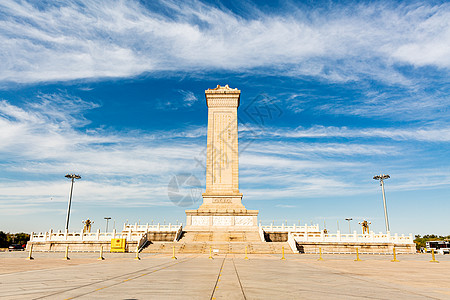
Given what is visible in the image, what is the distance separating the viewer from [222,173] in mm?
54500

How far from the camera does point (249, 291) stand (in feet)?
27.9

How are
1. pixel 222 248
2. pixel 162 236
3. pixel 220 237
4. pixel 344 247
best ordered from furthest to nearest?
pixel 220 237 < pixel 162 236 < pixel 344 247 < pixel 222 248

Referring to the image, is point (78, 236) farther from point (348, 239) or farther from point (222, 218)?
point (348, 239)

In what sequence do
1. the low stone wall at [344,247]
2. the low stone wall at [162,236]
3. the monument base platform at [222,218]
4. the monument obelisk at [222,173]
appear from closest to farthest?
the low stone wall at [344,247] → the low stone wall at [162,236] → the monument base platform at [222,218] → the monument obelisk at [222,173]

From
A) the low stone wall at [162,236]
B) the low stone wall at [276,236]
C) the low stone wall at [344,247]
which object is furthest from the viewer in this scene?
the low stone wall at [276,236]

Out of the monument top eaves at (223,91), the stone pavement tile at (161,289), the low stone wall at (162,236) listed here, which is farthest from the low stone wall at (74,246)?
the monument top eaves at (223,91)

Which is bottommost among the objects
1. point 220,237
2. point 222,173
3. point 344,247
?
point 344,247

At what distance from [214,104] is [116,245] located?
32.9m

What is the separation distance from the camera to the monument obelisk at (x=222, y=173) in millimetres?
47938

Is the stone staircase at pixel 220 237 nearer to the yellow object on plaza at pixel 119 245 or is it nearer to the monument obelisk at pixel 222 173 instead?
the monument obelisk at pixel 222 173

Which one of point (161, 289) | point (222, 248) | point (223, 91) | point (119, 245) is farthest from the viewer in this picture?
point (223, 91)

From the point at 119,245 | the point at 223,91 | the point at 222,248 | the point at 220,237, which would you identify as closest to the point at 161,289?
the point at 222,248

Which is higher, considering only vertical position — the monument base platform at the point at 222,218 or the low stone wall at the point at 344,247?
the monument base platform at the point at 222,218

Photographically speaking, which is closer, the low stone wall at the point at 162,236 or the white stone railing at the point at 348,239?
the white stone railing at the point at 348,239
